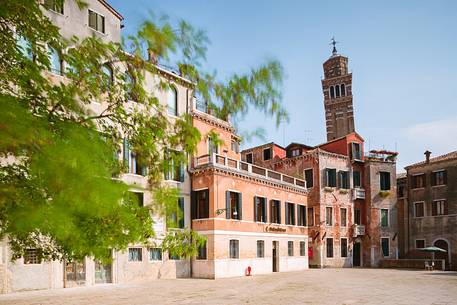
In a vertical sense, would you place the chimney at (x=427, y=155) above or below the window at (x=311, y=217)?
above

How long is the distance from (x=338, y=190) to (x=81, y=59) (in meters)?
38.8

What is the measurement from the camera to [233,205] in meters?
31.3

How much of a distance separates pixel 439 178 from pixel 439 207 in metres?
2.63

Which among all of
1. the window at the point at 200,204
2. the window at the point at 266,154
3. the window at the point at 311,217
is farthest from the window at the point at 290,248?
the window at the point at 266,154

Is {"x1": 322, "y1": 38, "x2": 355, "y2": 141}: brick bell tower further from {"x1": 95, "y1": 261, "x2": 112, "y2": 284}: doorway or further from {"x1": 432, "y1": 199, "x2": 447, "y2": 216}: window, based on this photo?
{"x1": 95, "y1": 261, "x2": 112, "y2": 284}: doorway

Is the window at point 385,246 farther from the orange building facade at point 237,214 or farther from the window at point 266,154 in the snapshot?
the window at point 266,154

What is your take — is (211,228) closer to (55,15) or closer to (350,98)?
(55,15)

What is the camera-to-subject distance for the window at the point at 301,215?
38969mm

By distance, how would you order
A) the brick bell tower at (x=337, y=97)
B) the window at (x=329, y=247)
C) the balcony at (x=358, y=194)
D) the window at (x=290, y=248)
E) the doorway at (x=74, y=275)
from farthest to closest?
1. the brick bell tower at (x=337, y=97)
2. the balcony at (x=358, y=194)
3. the window at (x=329, y=247)
4. the window at (x=290, y=248)
5. the doorway at (x=74, y=275)

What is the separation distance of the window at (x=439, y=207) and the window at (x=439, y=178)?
1.64 m

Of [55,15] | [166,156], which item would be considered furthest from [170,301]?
[55,15]

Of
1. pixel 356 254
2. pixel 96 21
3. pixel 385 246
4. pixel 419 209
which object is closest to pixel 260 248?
pixel 356 254

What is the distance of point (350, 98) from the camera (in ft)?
231

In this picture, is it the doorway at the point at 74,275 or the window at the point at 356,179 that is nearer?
the doorway at the point at 74,275
